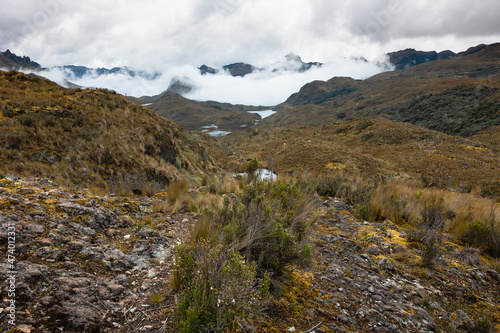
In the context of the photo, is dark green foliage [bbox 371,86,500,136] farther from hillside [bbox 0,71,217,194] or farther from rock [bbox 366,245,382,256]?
hillside [bbox 0,71,217,194]

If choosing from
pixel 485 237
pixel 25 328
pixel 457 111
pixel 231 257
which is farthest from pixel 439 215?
pixel 457 111

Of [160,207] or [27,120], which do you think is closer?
[160,207]

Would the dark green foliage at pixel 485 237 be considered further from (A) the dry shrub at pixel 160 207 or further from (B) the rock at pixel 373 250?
(A) the dry shrub at pixel 160 207

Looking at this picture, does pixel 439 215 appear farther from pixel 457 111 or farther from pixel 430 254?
pixel 457 111

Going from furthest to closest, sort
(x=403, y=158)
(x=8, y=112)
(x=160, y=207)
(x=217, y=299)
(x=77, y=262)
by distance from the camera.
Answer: (x=403, y=158), (x=8, y=112), (x=160, y=207), (x=77, y=262), (x=217, y=299)

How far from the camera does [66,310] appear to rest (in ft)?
5.82

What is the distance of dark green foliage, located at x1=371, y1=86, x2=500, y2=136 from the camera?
43.1 m

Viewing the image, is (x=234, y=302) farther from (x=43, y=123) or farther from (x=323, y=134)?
(x=323, y=134)

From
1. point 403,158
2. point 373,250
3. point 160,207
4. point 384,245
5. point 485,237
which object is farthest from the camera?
point 403,158

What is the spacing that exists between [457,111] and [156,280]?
68171 mm

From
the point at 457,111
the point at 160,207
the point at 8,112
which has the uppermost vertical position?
the point at 457,111

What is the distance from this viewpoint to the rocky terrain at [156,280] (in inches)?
73.9

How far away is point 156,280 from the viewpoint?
2506mm

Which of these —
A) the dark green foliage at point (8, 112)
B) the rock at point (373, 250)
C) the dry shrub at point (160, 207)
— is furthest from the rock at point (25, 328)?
the dark green foliage at point (8, 112)
